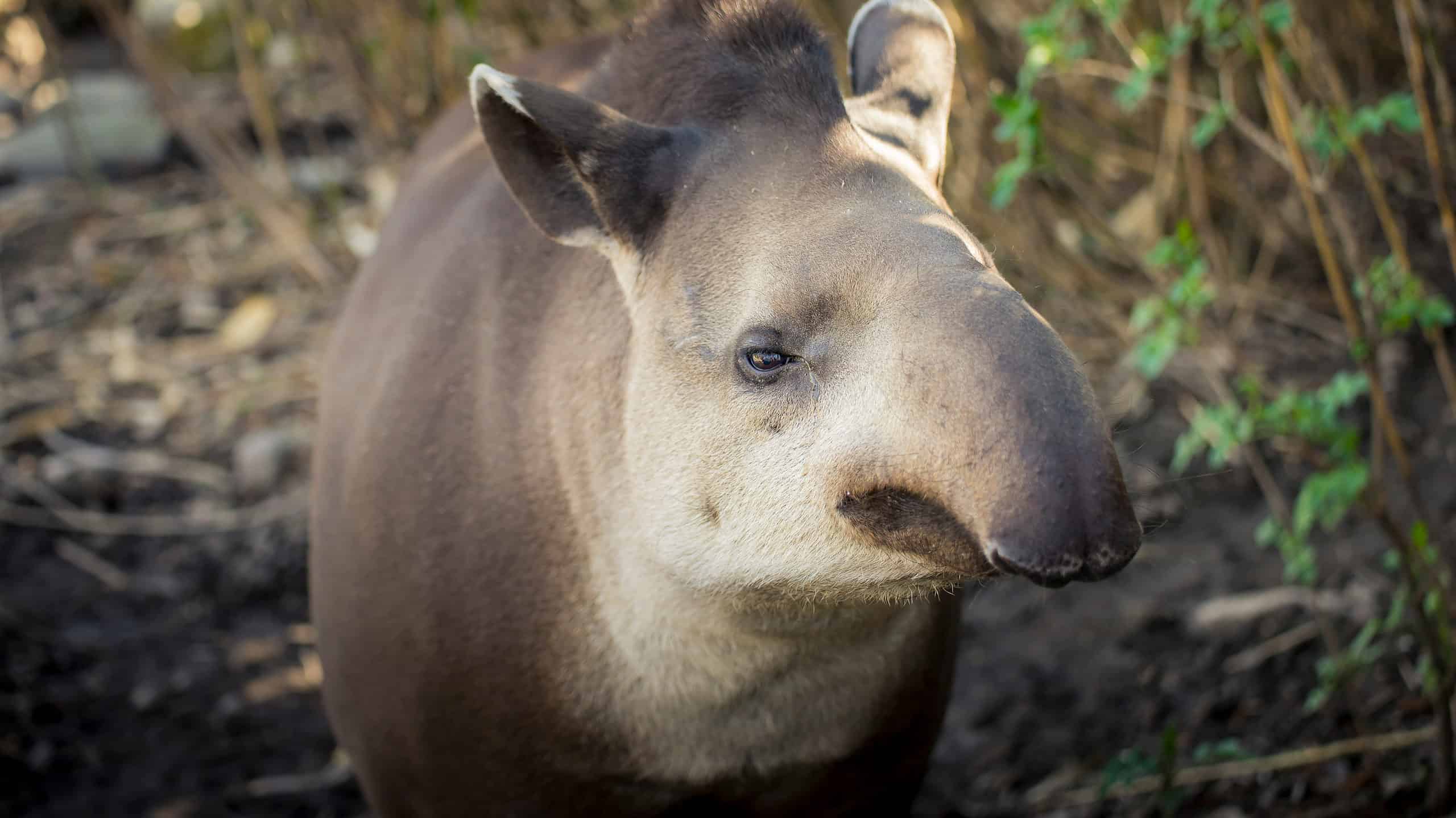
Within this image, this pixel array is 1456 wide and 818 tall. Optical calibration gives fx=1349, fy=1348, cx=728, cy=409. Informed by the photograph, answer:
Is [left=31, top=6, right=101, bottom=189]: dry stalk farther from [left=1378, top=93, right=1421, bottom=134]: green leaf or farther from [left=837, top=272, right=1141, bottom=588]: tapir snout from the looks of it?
[left=837, top=272, right=1141, bottom=588]: tapir snout

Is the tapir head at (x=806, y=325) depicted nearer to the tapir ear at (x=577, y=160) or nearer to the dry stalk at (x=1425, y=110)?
the tapir ear at (x=577, y=160)

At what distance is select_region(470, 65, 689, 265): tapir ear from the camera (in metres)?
2.21

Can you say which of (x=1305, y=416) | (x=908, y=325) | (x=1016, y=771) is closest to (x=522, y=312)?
(x=908, y=325)

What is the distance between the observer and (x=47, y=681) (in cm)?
441

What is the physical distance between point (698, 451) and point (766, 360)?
213 mm

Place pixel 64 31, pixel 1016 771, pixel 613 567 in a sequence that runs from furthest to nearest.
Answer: pixel 64 31 < pixel 1016 771 < pixel 613 567

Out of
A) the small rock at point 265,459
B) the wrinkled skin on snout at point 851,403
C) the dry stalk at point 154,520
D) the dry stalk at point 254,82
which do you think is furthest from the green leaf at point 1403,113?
the dry stalk at point 254,82

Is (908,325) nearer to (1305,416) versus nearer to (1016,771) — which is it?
(1305,416)

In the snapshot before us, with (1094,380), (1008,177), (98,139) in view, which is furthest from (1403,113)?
(98,139)

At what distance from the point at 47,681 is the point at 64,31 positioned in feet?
23.9

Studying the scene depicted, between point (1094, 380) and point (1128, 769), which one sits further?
point (1094, 380)

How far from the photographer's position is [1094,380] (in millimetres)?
5184

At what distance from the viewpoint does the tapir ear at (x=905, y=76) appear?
2.46 m

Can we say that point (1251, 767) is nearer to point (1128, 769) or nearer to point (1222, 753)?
point (1222, 753)
